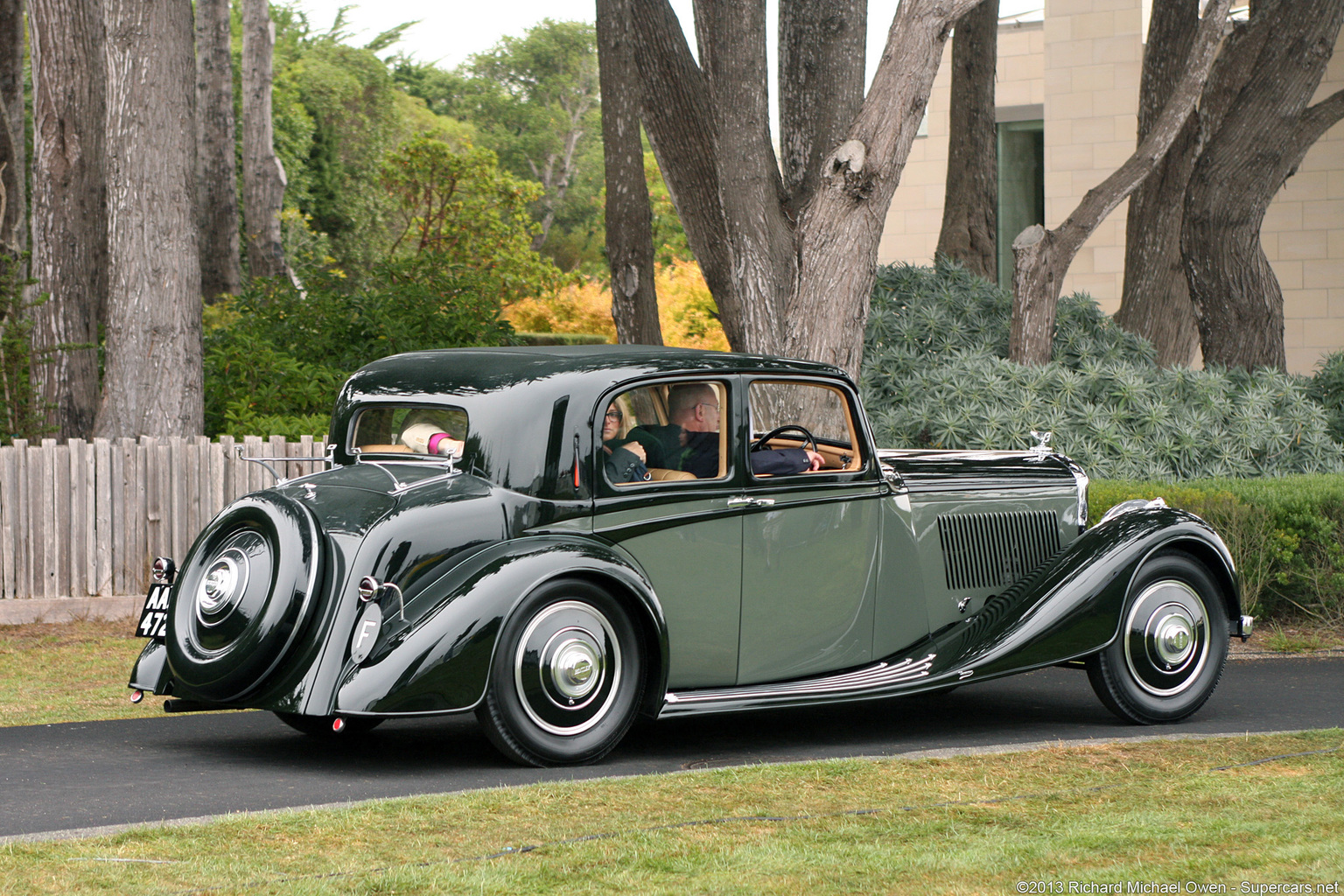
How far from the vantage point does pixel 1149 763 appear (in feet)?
20.1

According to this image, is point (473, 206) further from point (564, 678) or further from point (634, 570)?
point (564, 678)

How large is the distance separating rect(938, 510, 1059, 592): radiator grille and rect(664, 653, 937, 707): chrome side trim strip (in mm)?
521

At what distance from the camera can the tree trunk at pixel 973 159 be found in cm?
1675

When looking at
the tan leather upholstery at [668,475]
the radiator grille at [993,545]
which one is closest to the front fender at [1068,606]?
the radiator grille at [993,545]

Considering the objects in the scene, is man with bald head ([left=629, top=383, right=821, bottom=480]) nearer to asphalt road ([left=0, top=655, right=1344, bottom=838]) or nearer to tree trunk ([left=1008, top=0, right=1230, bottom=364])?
asphalt road ([left=0, top=655, right=1344, bottom=838])

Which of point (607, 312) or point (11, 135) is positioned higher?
point (607, 312)

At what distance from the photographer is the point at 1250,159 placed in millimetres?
14711

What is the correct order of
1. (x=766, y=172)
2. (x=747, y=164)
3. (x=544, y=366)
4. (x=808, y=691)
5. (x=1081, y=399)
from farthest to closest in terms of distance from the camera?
(x=1081, y=399)
(x=766, y=172)
(x=747, y=164)
(x=808, y=691)
(x=544, y=366)

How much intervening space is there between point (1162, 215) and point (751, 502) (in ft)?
34.3

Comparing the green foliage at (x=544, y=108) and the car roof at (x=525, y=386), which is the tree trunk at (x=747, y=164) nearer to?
the car roof at (x=525, y=386)

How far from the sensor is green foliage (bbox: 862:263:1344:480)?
13125 millimetres

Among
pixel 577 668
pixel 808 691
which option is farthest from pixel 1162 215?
pixel 577 668

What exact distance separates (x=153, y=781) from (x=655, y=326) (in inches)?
390

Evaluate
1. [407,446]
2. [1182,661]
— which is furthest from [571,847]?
[1182,661]
